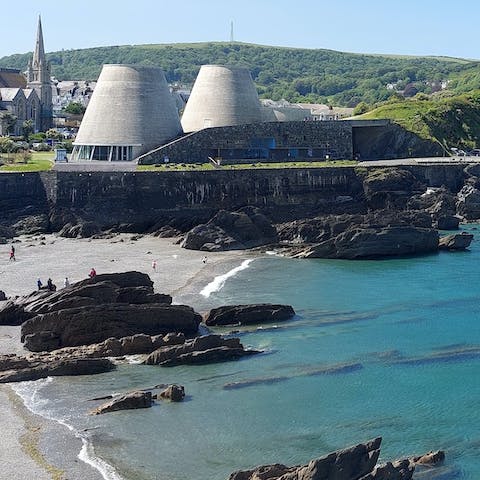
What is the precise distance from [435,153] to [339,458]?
68762 mm

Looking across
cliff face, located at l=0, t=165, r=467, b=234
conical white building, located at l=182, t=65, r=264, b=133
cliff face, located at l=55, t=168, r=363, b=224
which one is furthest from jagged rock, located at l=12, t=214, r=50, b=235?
conical white building, located at l=182, t=65, r=264, b=133

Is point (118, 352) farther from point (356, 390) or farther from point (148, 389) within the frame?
point (356, 390)

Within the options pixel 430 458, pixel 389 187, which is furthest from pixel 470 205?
pixel 430 458

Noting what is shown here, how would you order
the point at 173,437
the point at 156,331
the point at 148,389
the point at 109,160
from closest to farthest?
the point at 173,437
the point at 148,389
the point at 156,331
the point at 109,160

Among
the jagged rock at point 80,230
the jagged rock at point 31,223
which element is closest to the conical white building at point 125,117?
the jagged rock at point 31,223

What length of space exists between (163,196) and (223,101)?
18.7m

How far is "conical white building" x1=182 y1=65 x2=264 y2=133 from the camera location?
83.6m

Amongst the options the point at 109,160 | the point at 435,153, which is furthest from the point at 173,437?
the point at 435,153

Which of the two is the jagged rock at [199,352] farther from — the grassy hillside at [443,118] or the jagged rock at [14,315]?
the grassy hillside at [443,118]

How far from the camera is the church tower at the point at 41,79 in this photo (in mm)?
130438

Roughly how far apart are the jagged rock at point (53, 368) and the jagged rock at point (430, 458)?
11273mm

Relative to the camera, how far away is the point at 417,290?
48.5 meters

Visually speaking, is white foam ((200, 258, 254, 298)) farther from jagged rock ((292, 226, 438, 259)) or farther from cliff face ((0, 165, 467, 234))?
cliff face ((0, 165, 467, 234))

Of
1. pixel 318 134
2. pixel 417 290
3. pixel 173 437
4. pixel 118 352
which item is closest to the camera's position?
pixel 173 437
